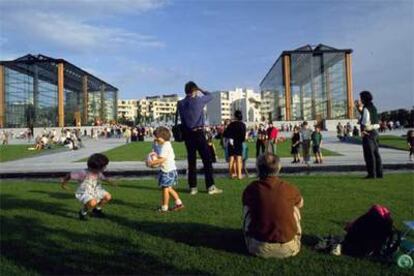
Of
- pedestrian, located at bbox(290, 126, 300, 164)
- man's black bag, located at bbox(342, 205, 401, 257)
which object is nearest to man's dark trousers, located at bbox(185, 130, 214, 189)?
man's black bag, located at bbox(342, 205, 401, 257)

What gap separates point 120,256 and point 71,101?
9772 centimetres

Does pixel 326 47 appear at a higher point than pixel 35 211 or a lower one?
higher

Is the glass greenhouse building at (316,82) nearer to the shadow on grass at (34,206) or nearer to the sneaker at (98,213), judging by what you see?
the shadow on grass at (34,206)

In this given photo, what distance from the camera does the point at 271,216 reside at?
534cm

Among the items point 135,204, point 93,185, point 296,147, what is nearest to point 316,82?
point 296,147

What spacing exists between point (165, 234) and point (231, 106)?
172 meters

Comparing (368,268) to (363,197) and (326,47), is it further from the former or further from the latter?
(326,47)

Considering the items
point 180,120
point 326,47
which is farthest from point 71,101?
point 180,120

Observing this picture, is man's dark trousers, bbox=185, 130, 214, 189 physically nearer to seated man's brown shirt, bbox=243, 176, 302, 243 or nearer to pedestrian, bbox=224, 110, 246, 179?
pedestrian, bbox=224, 110, 246, 179

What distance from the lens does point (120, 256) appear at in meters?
5.50

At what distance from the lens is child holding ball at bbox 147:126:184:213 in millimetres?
8252

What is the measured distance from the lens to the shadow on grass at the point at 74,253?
5.07m

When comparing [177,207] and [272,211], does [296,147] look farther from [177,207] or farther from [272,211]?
[272,211]

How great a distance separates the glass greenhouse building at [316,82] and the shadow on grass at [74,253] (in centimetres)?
7847
